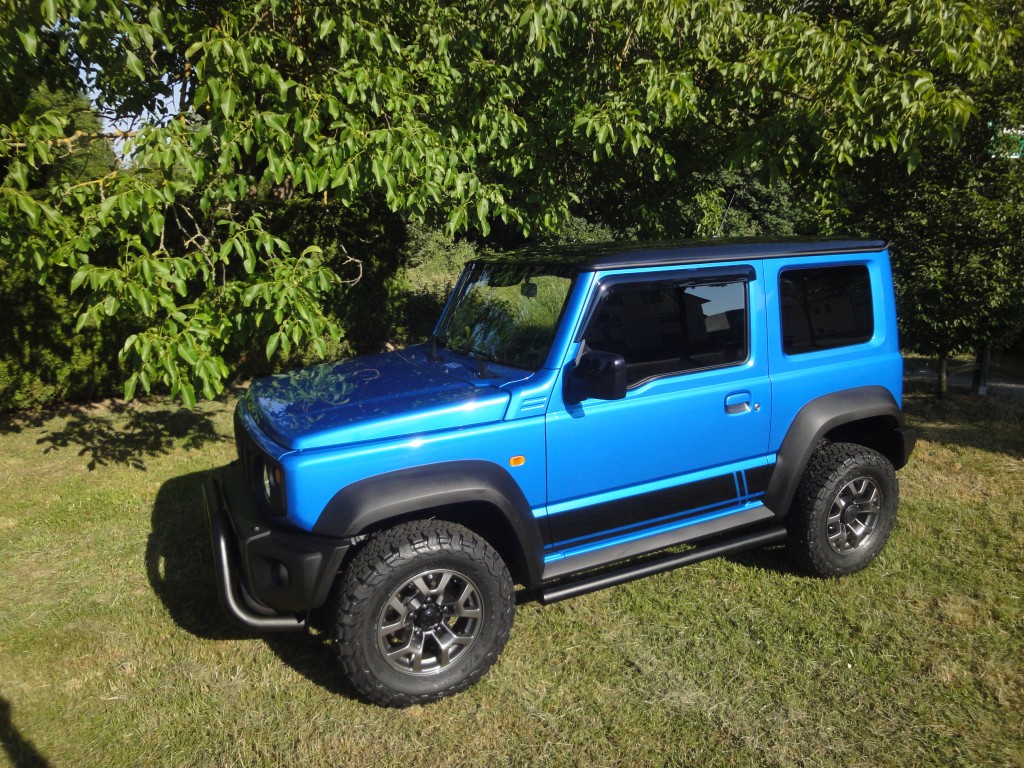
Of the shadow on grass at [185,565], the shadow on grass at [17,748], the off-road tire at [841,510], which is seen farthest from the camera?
the off-road tire at [841,510]

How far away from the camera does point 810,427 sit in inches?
149

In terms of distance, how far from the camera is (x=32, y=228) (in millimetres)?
4090

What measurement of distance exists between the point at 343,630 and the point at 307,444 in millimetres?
751

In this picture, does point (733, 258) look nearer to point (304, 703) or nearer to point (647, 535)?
point (647, 535)

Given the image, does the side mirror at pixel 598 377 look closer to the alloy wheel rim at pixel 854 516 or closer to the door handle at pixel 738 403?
the door handle at pixel 738 403

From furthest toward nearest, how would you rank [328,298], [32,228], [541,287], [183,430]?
[328,298]
[183,430]
[32,228]
[541,287]

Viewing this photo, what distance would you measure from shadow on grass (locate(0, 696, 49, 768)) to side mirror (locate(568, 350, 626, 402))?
2.56 metres

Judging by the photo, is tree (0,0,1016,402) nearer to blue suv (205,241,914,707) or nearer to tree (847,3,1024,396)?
tree (847,3,1024,396)

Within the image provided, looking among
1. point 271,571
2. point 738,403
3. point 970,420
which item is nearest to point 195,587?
point 271,571

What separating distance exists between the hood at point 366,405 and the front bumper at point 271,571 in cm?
38

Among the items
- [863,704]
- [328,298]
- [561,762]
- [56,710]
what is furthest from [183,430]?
[863,704]

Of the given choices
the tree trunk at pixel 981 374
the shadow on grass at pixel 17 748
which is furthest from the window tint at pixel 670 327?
the tree trunk at pixel 981 374

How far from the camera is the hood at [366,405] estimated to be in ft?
9.64

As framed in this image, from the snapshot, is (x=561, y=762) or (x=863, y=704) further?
(x=863, y=704)
